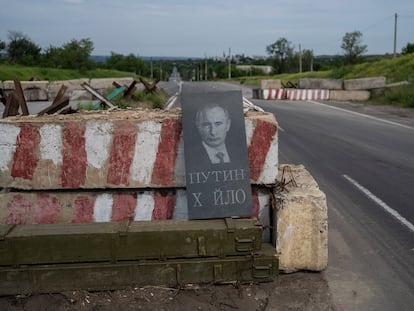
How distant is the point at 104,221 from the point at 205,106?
135 cm

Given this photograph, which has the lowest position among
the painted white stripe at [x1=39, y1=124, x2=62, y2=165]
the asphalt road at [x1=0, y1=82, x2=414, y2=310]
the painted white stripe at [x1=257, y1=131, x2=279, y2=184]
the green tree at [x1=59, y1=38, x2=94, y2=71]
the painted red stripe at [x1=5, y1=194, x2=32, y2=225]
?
the asphalt road at [x1=0, y1=82, x2=414, y2=310]

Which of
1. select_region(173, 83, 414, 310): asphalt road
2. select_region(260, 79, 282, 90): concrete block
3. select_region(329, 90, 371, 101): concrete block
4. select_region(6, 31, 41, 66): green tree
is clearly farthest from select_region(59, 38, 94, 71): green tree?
select_region(173, 83, 414, 310): asphalt road

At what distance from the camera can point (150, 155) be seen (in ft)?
14.1

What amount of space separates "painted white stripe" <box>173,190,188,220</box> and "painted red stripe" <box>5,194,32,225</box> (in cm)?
127

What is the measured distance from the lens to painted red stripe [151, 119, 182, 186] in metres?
4.31

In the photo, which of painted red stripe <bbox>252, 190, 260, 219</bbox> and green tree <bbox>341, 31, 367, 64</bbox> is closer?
painted red stripe <bbox>252, 190, 260, 219</bbox>

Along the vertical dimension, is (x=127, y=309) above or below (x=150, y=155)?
below

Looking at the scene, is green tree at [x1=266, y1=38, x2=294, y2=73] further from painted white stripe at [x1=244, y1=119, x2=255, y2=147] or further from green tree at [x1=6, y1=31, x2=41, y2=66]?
painted white stripe at [x1=244, y1=119, x2=255, y2=147]

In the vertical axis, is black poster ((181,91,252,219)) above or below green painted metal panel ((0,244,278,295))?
above

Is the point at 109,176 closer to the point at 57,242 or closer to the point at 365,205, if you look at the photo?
the point at 57,242

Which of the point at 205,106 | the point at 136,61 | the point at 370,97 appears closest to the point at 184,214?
the point at 205,106

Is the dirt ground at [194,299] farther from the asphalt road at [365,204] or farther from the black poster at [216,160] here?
the black poster at [216,160]

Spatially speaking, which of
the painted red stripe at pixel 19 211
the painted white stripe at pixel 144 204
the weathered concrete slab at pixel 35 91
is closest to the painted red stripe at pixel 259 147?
the painted white stripe at pixel 144 204

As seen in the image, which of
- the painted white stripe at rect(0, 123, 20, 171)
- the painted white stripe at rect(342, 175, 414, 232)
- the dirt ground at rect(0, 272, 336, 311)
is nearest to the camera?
the dirt ground at rect(0, 272, 336, 311)
